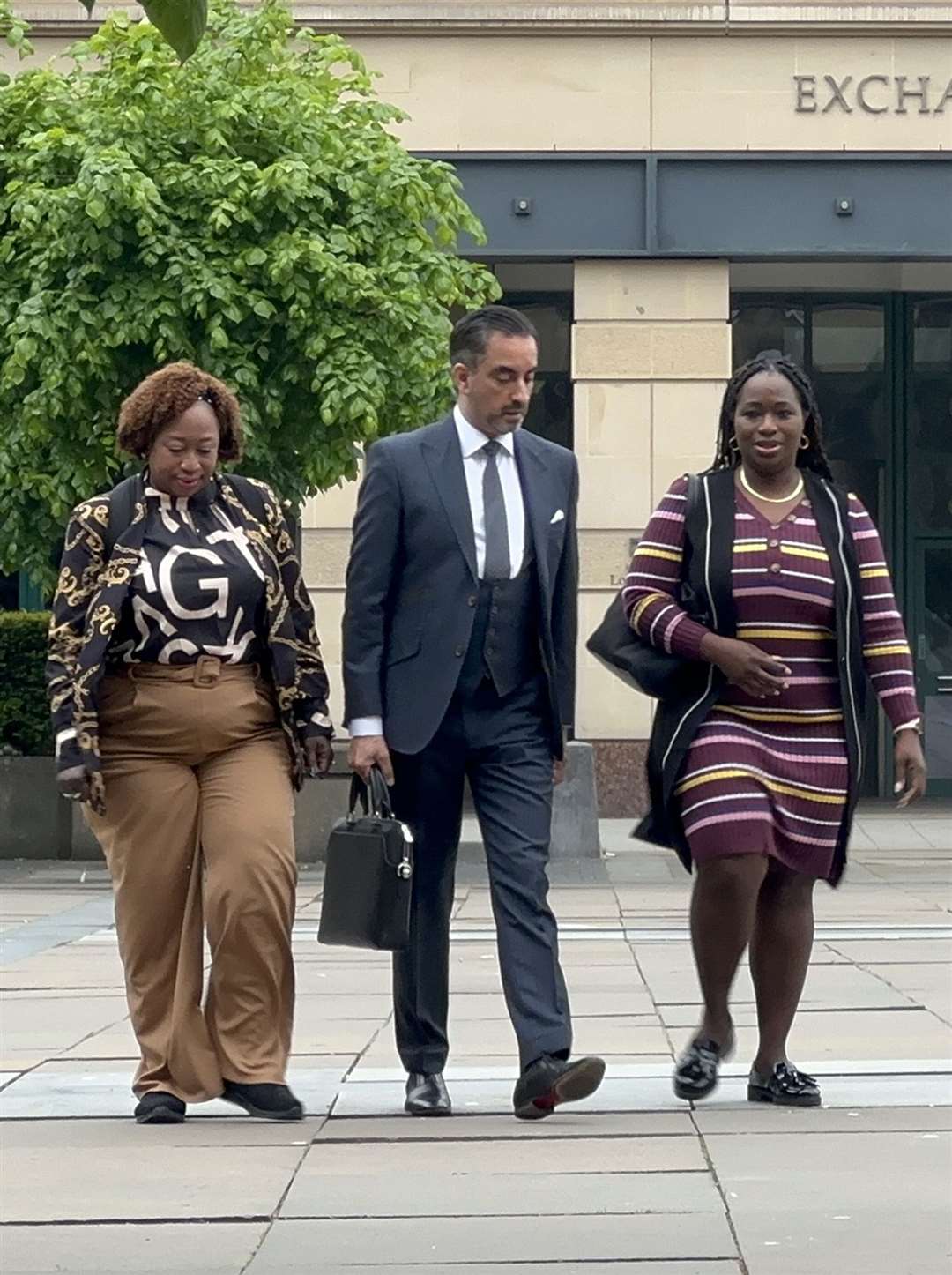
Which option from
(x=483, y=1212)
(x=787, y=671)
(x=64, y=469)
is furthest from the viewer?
(x=64, y=469)

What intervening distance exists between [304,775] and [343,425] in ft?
27.8

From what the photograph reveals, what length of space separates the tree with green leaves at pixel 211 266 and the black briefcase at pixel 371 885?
8373 millimetres

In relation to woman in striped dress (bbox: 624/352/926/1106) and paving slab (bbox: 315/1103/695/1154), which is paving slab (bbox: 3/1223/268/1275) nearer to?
paving slab (bbox: 315/1103/695/1154)

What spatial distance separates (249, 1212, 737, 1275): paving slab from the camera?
457 cm

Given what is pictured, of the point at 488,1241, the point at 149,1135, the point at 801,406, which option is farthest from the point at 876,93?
the point at 488,1241

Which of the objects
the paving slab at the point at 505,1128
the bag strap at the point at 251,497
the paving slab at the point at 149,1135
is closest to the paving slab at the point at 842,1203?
the paving slab at the point at 505,1128

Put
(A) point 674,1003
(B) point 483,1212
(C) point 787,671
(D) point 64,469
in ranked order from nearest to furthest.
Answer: (B) point 483,1212 < (C) point 787,671 < (A) point 674,1003 < (D) point 64,469

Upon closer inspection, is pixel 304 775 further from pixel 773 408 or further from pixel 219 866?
pixel 773 408

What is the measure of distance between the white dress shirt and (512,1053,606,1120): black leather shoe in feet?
2.91

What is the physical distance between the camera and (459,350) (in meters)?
6.35

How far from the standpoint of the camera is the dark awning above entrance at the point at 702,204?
799 inches

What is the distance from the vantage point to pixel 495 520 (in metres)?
6.27

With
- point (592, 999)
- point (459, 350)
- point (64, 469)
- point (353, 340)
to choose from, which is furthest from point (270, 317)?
point (459, 350)

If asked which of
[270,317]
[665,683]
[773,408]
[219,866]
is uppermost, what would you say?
[270,317]
